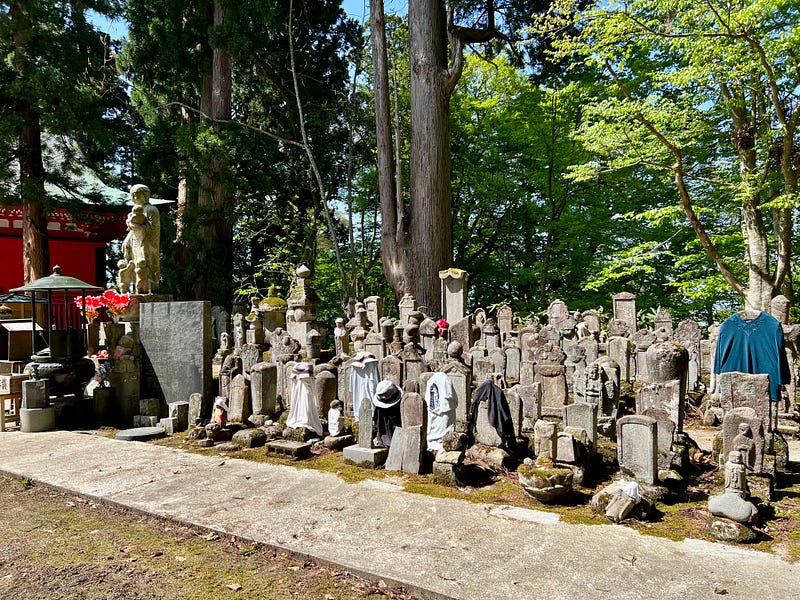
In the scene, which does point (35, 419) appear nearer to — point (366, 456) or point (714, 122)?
point (366, 456)

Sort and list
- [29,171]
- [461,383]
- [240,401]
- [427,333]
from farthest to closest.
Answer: [29,171], [427,333], [240,401], [461,383]

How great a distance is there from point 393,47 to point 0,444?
54.3 feet

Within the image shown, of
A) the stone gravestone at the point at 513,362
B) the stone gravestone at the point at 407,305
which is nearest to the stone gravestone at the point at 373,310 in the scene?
the stone gravestone at the point at 407,305

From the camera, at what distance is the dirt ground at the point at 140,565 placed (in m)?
3.31

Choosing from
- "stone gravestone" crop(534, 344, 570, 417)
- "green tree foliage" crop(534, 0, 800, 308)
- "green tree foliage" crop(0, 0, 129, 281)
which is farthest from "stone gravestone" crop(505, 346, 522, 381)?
"green tree foliage" crop(0, 0, 129, 281)

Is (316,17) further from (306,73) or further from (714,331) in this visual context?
(714,331)

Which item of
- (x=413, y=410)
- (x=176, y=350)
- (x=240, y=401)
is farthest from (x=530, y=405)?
(x=176, y=350)

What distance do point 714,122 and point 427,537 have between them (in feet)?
48.3

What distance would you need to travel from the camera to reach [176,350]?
819cm

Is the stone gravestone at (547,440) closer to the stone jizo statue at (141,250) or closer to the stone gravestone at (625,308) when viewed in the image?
the stone jizo statue at (141,250)

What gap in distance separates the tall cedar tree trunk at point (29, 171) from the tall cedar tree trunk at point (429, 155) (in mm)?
10155

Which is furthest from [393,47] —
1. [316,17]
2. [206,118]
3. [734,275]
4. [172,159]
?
[734,275]

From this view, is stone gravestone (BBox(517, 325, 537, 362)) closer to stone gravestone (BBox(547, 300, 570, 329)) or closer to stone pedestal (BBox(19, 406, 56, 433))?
stone gravestone (BBox(547, 300, 570, 329))

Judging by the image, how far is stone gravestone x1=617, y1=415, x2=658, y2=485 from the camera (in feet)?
14.9
